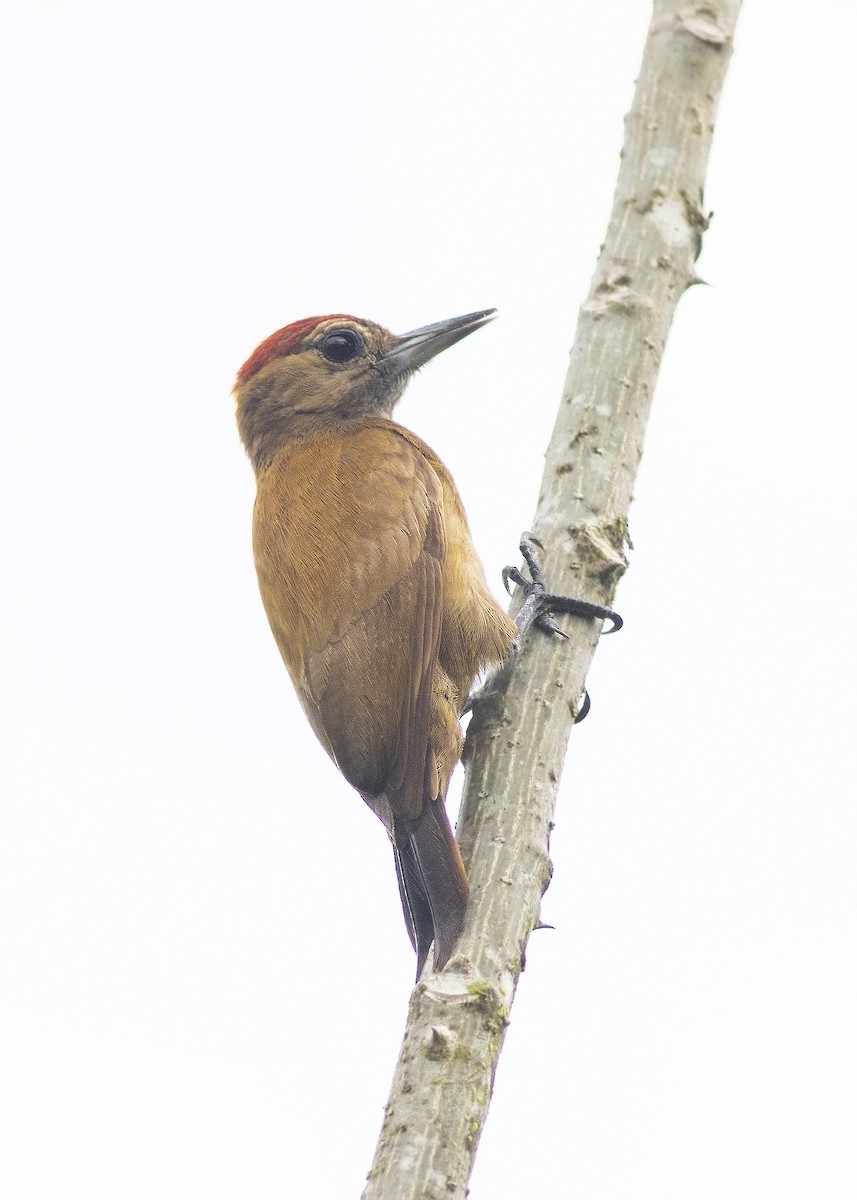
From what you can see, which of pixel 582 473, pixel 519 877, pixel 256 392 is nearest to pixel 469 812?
pixel 519 877

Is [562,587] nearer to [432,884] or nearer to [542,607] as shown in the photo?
[542,607]

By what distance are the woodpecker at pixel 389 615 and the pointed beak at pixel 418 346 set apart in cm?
13

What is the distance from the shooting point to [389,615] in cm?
423

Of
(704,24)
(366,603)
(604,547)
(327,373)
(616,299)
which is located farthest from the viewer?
(327,373)

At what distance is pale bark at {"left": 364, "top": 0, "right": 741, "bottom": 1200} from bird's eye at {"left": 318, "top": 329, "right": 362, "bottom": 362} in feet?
5.57

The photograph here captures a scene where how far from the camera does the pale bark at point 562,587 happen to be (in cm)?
262

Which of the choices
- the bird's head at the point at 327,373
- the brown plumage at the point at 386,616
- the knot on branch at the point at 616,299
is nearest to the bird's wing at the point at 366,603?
the brown plumage at the point at 386,616

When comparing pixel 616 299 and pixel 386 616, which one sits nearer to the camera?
pixel 616 299

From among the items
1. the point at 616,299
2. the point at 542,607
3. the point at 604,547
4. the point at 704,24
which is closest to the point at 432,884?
the point at 542,607

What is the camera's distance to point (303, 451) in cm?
513

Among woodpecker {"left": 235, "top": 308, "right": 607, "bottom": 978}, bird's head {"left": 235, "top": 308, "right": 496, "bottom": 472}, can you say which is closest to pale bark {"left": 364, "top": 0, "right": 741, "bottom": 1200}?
woodpecker {"left": 235, "top": 308, "right": 607, "bottom": 978}

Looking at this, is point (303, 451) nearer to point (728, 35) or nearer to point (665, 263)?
point (665, 263)

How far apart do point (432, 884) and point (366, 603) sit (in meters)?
1.16

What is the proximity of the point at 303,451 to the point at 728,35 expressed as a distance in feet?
6.60
